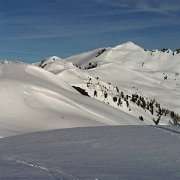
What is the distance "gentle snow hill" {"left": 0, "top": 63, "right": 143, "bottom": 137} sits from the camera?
24.1m

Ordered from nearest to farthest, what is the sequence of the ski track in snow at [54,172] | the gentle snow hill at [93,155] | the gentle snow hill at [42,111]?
the ski track in snow at [54,172]
the gentle snow hill at [93,155]
the gentle snow hill at [42,111]

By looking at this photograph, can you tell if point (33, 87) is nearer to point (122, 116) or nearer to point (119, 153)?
point (122, 116)

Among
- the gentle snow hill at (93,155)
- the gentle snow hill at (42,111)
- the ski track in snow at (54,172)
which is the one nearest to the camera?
the ski track in snow at (54,172)

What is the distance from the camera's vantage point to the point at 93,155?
35.8 feet

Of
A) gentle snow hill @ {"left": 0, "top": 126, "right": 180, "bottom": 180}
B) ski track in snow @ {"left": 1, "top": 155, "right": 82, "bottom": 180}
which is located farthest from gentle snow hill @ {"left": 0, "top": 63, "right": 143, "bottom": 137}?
ski track in snow @ {"left": 1, "top": 155, "right": 82, "bottom": 180}

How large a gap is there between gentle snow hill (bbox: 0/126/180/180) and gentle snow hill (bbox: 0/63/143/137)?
646 centimetres

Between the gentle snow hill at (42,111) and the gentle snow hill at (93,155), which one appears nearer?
the gentle snow hill at (93,155)

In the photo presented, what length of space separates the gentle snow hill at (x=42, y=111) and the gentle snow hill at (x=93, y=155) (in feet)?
21.2

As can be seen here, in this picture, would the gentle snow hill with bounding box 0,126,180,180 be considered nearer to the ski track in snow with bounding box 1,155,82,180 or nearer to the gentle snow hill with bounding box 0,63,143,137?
the ski track in snow with bounding box 1,155,82,180

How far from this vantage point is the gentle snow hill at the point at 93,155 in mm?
8391

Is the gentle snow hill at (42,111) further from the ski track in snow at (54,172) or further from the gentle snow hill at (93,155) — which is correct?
the ski track in snow at (54,172)

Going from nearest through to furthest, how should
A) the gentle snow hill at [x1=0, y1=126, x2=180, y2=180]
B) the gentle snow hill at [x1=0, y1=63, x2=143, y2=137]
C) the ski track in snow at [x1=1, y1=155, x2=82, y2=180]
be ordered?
the ski track in snow at [x1=1, y1=155, x2=82, y2=180] → the gentle snow hill at [x1=0, y1=126, x2=180, y2=180] → the gentle snow hill at [x1=0, y1=63, x2=143, y2=137]

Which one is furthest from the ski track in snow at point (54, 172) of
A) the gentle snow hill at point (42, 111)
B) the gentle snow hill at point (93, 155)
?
the gentle snow hill at point (42, 111)

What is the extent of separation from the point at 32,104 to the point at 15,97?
148cm
